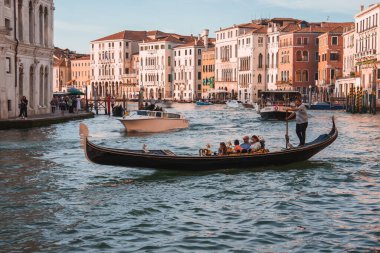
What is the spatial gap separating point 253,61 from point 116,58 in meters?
37.6

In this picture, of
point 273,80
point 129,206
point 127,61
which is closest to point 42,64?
point 129,206

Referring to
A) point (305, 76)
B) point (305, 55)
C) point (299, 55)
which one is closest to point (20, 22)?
point (299, 55)

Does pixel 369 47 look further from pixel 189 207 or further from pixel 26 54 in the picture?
pixel 189 207

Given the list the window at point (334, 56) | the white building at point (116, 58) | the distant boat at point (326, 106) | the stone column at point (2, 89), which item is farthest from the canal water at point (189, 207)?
the white building at point (116, 58)

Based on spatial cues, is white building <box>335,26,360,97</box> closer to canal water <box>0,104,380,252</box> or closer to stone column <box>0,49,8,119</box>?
stone column <box>0,49,8,119</box>

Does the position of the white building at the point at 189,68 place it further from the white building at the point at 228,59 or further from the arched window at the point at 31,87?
the arched window at the point at 31,87

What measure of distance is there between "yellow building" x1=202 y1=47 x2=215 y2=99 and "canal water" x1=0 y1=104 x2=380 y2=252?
7980 centimetres

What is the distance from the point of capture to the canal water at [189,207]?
28.4ft

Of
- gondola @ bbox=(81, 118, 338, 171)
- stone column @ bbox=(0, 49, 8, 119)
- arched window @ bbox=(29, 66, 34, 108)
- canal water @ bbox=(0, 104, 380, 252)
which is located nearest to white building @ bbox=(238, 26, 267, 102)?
arched window @ bbox=(29, 66, 34, 108)

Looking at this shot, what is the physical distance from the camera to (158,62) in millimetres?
108375

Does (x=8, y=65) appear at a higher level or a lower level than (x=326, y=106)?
higher

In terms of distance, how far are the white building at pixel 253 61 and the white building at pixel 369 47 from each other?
78.6ft

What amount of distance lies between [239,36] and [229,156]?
7509 centimetres

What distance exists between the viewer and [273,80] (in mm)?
81938
